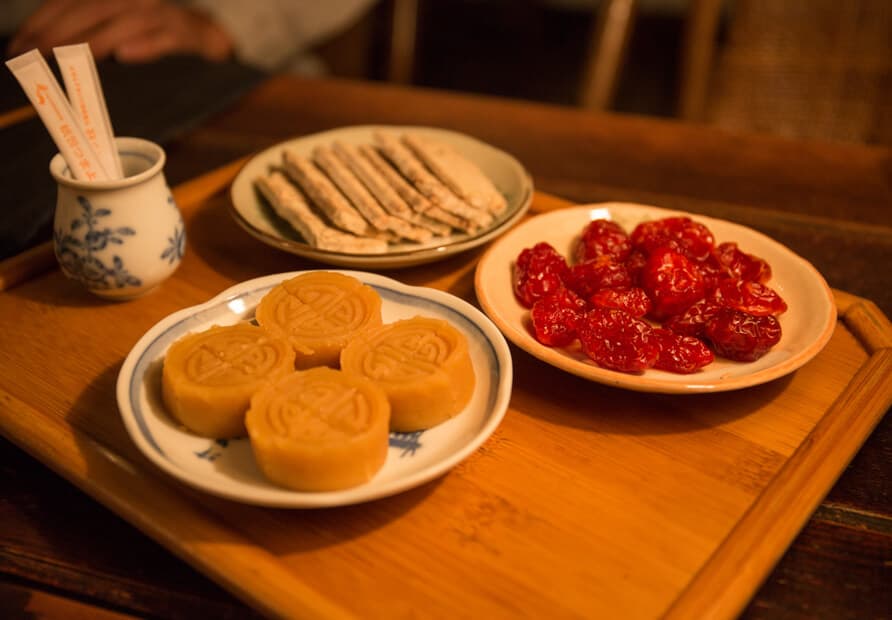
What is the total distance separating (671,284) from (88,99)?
87cm

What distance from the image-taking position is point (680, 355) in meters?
1.00

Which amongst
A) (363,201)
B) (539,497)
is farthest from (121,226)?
(539,497)

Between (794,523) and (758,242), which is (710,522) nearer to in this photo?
(794,523)

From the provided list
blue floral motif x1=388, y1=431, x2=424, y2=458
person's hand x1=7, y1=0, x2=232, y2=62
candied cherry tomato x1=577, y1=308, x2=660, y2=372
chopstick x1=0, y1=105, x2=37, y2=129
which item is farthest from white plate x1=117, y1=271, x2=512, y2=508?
person's hand x1=7, y1=0, x2=232, y2=62

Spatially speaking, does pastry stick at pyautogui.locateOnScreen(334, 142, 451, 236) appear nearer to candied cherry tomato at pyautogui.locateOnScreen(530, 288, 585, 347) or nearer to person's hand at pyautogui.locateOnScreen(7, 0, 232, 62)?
candied cherry tomato at pyautogui.locateOnScreen(530, 288, 585, 347)

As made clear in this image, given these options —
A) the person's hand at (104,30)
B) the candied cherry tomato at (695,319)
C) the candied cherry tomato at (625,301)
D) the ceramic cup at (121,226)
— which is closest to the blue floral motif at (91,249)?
the ceramic cup at (121,226)

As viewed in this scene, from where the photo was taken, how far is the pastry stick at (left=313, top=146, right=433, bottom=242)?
126 cm

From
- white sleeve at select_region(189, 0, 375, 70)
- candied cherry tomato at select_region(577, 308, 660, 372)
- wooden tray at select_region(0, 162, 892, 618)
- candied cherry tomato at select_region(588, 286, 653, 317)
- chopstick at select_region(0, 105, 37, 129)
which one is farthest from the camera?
white sleeve at select_region(189, 0, 375, 70)

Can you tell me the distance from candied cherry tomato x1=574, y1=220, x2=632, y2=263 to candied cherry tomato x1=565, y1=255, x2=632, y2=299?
2.2 inches

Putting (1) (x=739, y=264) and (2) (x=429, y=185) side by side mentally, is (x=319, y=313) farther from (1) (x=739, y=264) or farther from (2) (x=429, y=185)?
(1) (x=739, y=264)

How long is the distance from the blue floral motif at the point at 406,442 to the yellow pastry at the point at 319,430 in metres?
0.04

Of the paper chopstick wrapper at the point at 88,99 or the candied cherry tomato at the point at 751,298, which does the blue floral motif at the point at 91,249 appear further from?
the candied cherry tomato at the point at 751,298

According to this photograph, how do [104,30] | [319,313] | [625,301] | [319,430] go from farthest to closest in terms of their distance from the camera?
[104,30] < [625,301] < [319,313] < [319,430]

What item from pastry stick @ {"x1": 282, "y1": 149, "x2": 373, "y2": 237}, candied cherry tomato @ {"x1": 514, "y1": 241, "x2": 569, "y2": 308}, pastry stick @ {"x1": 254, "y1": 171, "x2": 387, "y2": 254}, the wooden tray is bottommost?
the wooden tray
